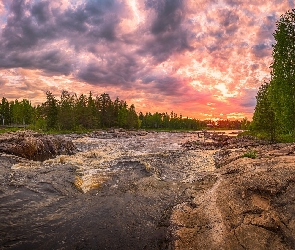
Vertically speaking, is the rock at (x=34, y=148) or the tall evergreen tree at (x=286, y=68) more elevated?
the tall evergreen tree at (x=286, y=68)

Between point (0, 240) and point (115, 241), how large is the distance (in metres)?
3.54

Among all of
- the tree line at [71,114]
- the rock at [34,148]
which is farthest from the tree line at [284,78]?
the tree line at [71,114]

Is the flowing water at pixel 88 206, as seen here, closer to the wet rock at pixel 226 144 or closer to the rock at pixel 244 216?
the rock at pixel 244 216

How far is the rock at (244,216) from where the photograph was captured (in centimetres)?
603

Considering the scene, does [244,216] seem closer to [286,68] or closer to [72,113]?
[286,68]

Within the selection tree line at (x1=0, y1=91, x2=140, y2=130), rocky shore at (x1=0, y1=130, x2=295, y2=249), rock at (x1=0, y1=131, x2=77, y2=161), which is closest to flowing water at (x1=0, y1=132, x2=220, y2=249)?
rocky shore at (x1=0, y1=130, x2=295, y2=249)

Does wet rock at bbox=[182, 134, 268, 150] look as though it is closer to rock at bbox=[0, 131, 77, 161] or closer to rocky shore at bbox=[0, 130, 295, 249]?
rock at bbox=[0, 131, 77, 161]

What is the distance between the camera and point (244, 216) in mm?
7023

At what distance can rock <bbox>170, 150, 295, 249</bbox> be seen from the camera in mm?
6027

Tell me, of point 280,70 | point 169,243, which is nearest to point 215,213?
point 169,243

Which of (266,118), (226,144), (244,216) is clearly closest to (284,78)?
(266,118)

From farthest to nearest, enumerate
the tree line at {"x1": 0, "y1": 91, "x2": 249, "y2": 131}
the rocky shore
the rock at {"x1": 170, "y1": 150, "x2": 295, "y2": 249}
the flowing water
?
the tree line at {"x1": 0, "y1": 91, "x2": 249, "y2": 131}, the flowing water, the rocky shore, the rock at {"x1": 170, "y1": 150, "x2": 295, "y2": 249}

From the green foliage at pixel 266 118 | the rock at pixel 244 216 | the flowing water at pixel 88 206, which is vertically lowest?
the flowing water at pixel 88 206

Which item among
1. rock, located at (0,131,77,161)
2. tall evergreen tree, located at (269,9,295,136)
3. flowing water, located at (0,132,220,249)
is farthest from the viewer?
tall evergreen tree, located at (269,9,295,136)
